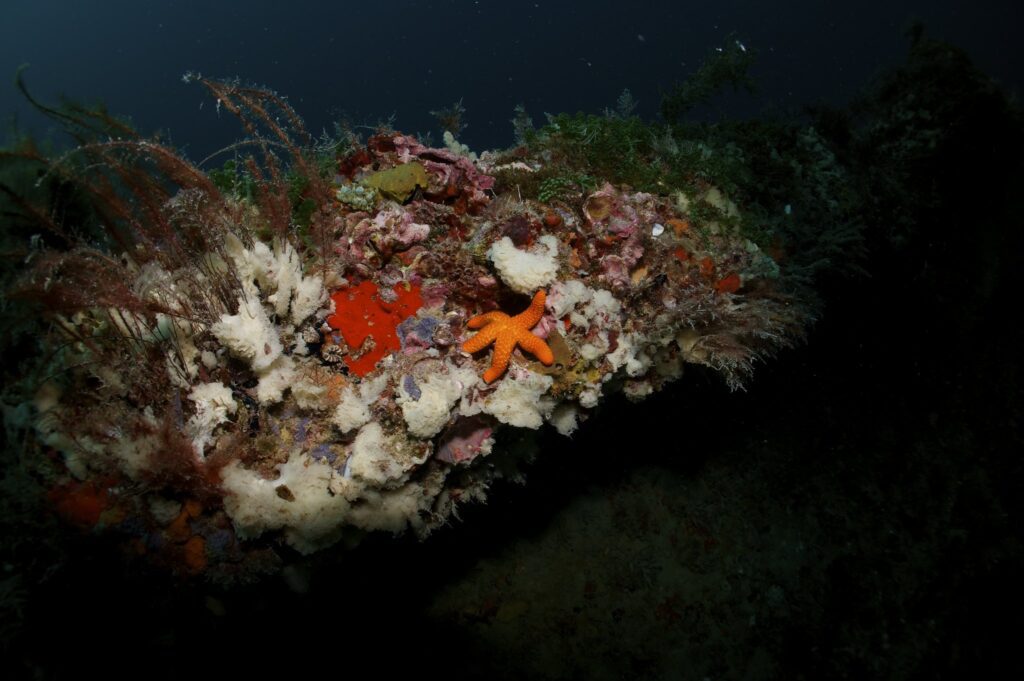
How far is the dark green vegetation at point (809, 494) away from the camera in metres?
5.69

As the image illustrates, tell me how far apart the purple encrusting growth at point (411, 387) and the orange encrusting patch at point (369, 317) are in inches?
12.8

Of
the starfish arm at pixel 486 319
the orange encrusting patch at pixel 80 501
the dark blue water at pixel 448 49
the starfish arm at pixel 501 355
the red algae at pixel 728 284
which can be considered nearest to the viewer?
the orange encrusting patch at pixel 80 501

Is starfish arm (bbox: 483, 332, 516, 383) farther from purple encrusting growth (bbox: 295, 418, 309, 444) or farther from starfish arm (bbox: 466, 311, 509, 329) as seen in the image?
purple encrusting growth (bbox: 295, 418, 309, 444)

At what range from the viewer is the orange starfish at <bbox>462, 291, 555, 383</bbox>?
127 inches

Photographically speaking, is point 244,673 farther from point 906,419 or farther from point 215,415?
point 906,419

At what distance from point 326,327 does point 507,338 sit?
129 centimetres

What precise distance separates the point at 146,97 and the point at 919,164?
104 metres

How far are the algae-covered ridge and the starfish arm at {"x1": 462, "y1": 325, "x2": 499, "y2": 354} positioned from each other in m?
0.15

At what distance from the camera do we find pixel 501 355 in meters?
3.21

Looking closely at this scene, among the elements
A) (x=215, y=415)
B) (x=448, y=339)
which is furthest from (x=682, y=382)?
(x=215, y=415)

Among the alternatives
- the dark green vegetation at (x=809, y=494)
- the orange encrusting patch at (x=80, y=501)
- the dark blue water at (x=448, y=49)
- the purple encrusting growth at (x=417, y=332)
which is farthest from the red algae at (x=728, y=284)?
the dark blue water at (x=448, y=49)

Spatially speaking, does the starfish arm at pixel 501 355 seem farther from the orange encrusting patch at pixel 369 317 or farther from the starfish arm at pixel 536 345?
the orange encrusting patch at pixel 369 317

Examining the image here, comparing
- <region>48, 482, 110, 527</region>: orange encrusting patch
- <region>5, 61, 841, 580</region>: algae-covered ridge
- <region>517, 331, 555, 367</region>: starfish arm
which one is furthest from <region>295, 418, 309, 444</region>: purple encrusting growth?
<region>517, 331, 555, 367</region>: starfish arm

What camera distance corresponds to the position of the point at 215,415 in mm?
3051
